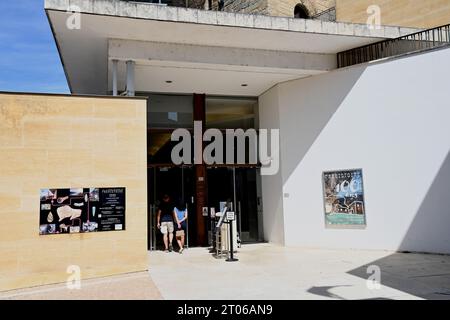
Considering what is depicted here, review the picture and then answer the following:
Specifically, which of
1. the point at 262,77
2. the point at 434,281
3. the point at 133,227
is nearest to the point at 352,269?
the point at 434,281

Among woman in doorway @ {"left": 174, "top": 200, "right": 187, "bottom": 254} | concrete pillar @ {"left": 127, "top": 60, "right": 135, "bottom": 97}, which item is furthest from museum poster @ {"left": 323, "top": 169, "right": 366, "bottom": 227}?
concrete pillar @ {"left": 127, "top": 60, "right": 135, "bottom": 97}

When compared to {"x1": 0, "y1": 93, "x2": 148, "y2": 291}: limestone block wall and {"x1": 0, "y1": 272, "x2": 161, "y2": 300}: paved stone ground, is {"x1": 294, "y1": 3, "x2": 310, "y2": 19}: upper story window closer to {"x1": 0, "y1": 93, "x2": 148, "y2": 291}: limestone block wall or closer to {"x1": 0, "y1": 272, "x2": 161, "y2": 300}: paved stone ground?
{"x1": 0, "y1": 93, "x2": 148, "y2": 291}: limestone block wall

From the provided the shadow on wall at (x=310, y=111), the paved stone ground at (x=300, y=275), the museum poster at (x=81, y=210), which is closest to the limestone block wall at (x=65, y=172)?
the museum poster at (x=81, y=210)

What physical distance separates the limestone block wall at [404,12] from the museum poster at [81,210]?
13.5m

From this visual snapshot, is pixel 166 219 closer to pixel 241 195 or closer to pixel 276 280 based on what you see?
pixel 241 195

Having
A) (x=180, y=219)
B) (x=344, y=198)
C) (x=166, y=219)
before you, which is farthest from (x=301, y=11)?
(x=166, y=219)

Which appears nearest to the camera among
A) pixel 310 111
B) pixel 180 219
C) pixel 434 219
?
pixel 434 219

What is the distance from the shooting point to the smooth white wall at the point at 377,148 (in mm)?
10961

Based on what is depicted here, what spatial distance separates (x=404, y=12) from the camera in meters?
17.5

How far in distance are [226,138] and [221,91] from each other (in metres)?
1.70

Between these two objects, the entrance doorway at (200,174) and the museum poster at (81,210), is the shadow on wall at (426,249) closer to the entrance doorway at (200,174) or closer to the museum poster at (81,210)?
the museum poster at (81,210)

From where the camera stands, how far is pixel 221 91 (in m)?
15.3

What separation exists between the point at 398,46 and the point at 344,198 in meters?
4.62
